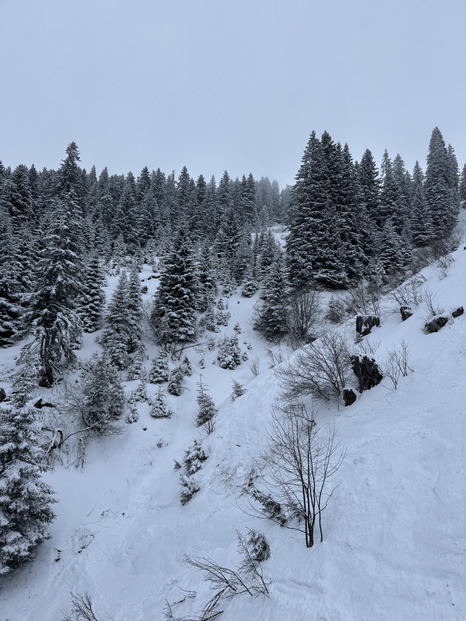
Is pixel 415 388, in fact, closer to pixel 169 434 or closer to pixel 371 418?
pixel 371 418

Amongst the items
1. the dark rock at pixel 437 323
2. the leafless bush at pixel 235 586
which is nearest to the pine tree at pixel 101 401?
the leafless bush at pixel 235 586

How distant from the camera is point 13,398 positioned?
326 inches

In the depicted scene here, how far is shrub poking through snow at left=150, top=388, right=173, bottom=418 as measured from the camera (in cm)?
1520

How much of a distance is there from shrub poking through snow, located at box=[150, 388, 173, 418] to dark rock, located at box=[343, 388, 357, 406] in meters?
10.00

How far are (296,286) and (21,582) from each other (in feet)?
82.8

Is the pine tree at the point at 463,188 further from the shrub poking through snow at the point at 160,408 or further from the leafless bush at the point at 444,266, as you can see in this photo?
the shrub poking through snow at the point at 160,408

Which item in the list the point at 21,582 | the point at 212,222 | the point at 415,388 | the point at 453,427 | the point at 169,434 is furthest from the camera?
the point at 212,222

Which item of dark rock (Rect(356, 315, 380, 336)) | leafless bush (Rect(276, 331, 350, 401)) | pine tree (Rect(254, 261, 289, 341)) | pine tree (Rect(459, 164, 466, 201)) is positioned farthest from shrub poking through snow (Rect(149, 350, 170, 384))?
pine tree (Rect(459, 164, 466, 201))

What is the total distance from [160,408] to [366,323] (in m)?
11.1

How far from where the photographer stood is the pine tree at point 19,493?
766 cm

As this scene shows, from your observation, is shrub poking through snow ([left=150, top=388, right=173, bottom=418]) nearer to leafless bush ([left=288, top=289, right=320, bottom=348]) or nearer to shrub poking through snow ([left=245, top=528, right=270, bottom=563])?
leafless bush ([left=288, top=289, right=320, bottom=348])

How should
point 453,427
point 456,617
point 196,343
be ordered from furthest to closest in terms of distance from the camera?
point 196,343 → point 453,427 → point 456,617

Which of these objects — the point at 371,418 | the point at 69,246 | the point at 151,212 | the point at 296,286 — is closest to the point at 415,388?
the point at 371,418

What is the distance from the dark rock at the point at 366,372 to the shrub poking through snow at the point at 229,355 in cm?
1324
